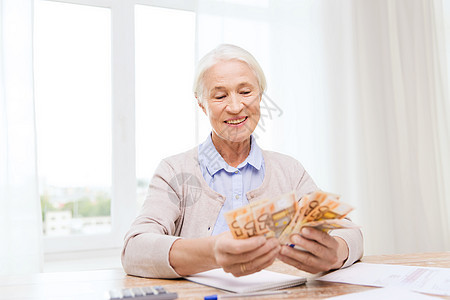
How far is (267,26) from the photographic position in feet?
9.02

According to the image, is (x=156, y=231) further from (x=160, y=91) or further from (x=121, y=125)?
(x=160, y=91)

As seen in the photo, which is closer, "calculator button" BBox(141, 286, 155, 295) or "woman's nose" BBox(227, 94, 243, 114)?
"calculator button" BBox(141, 286, 155, 295)

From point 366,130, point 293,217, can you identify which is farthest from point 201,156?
point 366,130

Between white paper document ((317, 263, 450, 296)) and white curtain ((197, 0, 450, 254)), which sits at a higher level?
white curtain ((197, 0, 450, 254))

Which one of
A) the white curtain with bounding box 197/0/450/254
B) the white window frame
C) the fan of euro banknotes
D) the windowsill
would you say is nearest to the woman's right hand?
the fan of euro banknotes

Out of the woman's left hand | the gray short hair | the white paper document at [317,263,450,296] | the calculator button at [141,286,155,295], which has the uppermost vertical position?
the gray short hair

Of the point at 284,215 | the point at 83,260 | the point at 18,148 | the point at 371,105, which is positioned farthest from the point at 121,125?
the point at 284,215

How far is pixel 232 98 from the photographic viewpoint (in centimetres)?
141

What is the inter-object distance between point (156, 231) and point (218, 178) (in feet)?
1.16

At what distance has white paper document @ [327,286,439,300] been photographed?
78cm

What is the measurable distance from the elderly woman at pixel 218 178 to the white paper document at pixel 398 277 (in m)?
0.05

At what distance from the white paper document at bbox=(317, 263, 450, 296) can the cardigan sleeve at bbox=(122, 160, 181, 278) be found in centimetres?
37

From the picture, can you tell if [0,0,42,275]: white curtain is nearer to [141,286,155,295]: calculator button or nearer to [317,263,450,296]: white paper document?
[141,286,155,295]: calculator button

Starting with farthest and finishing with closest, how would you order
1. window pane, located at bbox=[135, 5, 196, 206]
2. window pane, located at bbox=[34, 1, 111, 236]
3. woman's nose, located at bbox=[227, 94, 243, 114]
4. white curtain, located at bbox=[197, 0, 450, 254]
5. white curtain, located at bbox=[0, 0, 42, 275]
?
white curtain, located at bbox=[197, 0, 450, 254]
window pane, located at bbox=[135, 5, 196, 206]
window pane, located at bbox=[34, 1, 111, 236]
white curtain, located at bbox=[0, 0, 42, 275]
woman's nose, located at bbox=[227, 94, 243, 114]
